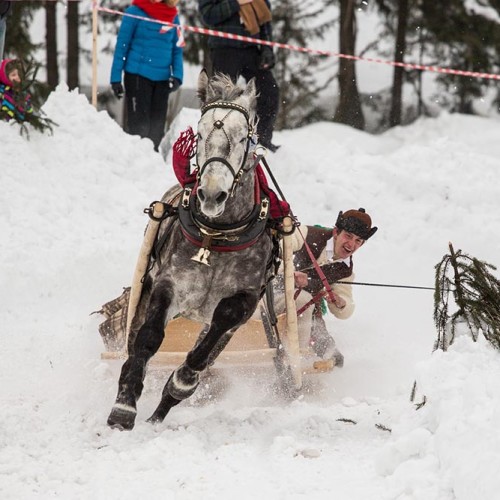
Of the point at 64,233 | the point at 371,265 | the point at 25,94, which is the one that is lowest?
the point at 371,265

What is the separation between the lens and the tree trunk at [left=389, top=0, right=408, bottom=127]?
1772cm

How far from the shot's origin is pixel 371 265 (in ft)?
33.7

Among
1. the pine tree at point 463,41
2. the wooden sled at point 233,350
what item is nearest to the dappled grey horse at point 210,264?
the wooden sled at point 233,350

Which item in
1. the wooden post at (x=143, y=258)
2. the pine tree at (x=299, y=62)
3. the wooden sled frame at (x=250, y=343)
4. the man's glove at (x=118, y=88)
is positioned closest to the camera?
the wooden post at (x=143, y=258)

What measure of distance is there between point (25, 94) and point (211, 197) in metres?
5.67

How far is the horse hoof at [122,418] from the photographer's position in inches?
187

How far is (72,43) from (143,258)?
41.7 feet

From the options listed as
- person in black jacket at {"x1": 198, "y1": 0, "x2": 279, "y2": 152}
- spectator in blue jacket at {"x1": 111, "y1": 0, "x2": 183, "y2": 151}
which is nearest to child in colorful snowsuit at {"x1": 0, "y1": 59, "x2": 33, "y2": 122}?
spectator in blue jacket at {"x1": 111, "y1": 0, "x2": 183, "y2": 151}

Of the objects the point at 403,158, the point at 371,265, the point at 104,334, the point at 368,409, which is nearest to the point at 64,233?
the point at 104,334

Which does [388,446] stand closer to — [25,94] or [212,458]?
[212,458]

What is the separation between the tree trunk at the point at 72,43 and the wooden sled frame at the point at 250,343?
11.8 meters

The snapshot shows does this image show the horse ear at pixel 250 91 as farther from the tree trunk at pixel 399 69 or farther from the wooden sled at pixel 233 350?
the tree trunk at pixel 399 69

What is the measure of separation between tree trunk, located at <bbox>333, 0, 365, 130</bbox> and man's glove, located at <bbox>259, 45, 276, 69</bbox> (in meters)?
7.20

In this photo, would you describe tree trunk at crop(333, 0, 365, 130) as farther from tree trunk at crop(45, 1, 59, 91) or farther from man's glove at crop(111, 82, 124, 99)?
man's glove at crop(111, 82, 124, 99)
